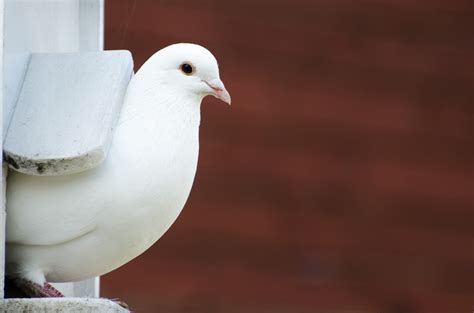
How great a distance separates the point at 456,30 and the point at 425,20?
0.15 meters

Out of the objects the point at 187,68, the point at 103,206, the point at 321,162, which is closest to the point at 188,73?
the point at 187,68

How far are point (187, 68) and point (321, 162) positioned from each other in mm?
3864

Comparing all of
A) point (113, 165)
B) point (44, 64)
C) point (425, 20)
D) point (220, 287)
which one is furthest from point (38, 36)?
point (425, 20)

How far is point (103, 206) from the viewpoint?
268 cm

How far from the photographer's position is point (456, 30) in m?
6.88

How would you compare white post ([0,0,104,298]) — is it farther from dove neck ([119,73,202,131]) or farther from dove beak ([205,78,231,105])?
dove beak ([205,78,231,105])

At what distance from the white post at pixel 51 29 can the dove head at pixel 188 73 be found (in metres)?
0.27

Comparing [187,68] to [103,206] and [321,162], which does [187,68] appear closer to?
[103,206]

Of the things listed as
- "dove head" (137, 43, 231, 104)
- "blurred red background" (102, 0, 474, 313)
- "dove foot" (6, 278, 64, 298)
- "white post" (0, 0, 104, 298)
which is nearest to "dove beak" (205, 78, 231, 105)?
"dove head" (137, 43, 231, 104)

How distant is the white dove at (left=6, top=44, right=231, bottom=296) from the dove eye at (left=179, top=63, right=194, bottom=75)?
0.33 feet

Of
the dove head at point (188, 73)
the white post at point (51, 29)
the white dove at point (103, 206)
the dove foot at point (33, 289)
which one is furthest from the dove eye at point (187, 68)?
the dove foot at point (33, 289)

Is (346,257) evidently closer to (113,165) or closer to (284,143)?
(284,143)

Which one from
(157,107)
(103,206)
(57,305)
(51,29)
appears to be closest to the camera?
(57,305)

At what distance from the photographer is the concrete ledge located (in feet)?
8.20
